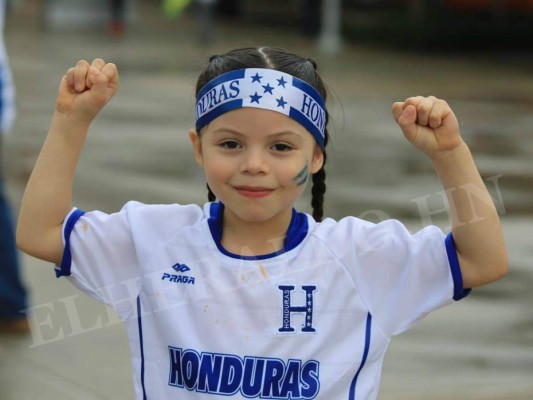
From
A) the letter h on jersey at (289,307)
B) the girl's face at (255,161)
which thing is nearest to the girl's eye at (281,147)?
the girl's face at (255,161)

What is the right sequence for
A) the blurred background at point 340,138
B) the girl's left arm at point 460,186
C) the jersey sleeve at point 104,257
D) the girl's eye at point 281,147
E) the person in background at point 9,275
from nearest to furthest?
1. the girl's left arm at point 460,186
2. the girl's eye at point 281,147
3. the jersey sleeve at point 104,257
4. the blurred background at point 340,138
5. the person in background at point 9,275

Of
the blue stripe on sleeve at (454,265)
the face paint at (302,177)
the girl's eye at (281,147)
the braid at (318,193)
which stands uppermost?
the girl's eye at (281,147)

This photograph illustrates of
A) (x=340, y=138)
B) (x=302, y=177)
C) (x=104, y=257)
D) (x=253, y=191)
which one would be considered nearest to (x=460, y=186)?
(x=302, y=177)

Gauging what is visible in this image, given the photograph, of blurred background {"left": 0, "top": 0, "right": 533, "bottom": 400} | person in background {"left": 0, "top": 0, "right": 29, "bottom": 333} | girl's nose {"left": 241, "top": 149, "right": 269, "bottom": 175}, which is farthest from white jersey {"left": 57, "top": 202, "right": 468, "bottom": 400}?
person in background {"left": 0, "top": 0, "right": 29, "bottom": 333}

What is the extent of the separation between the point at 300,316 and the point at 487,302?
A: 3693 mm

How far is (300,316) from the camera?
282 cm

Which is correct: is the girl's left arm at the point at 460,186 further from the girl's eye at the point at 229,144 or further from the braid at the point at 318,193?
the braid at the point at 318,193

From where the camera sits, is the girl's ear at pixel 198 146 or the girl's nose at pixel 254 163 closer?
the girl's nose at pixel 254 163

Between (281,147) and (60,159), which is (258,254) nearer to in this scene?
(281,147)

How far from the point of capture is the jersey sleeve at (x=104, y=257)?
2.91 metres

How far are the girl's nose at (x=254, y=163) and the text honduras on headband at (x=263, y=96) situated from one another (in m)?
0.12

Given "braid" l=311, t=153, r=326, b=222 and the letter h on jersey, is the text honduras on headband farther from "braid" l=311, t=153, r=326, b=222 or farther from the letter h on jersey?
the letter h on jersey

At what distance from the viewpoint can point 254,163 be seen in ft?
8.90

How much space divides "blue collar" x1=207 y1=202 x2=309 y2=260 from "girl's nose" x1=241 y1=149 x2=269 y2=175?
0.78 ft
